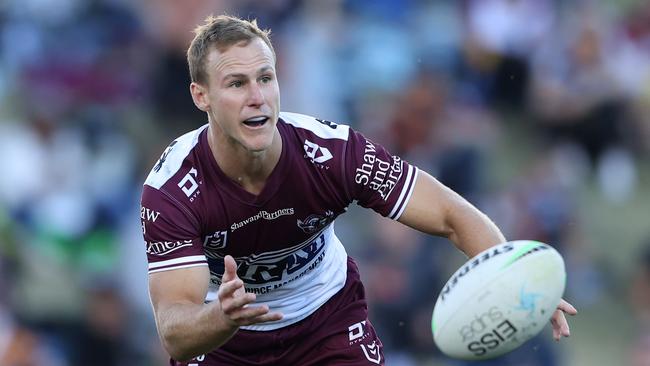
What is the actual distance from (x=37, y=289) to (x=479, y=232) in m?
7.18

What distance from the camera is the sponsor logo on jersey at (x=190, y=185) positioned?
670 centimetres

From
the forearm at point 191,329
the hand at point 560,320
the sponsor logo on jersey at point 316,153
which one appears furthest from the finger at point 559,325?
the forearm at point 191,329

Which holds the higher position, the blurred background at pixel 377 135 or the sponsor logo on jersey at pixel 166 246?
the sponsor logo on jersey at pixel 166 246

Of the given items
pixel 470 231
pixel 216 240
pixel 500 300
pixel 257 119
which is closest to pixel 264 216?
pixel 216 240

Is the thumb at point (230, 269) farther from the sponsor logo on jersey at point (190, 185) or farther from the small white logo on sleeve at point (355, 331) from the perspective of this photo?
the small white logo on sleeve at point (355, 331)

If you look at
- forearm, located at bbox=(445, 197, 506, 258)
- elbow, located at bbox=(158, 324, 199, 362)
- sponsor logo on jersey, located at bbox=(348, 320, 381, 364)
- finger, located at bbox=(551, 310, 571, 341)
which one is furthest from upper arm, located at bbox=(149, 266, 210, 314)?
finger, located at bbox=(551, 310, 571, 341)

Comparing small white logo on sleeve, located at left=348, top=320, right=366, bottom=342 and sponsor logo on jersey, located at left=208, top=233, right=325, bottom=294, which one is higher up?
sponsor logo on jersey, located at left=208, top=233, right=325, bottom=294

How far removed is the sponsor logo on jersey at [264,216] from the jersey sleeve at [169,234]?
0.20 metres

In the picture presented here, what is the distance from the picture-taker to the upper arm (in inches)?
257

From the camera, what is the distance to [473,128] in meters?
13.9

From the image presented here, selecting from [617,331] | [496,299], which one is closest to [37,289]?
[617,331]

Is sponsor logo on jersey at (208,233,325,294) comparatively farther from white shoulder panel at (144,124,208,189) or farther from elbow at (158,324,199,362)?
elbow at (158,324,199,362)

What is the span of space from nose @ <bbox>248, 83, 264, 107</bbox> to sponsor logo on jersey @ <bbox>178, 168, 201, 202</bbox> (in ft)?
1.53

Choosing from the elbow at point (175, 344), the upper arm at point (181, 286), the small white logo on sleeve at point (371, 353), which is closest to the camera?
the elbow at point (175, 344)
